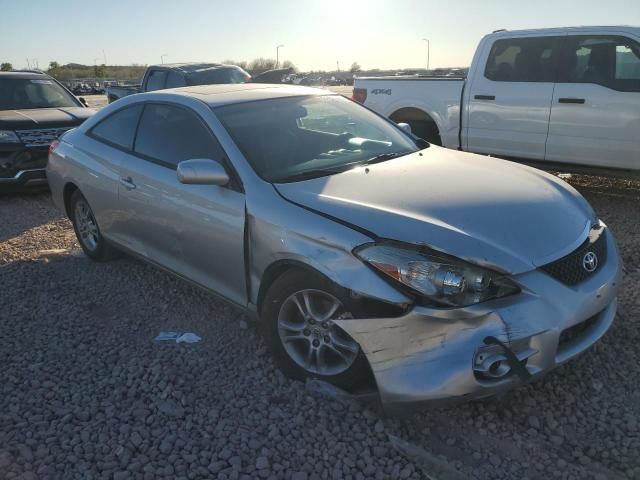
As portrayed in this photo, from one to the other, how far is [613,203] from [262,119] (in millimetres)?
4664

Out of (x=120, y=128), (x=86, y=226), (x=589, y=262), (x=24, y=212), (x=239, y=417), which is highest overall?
(x=120, y=128)

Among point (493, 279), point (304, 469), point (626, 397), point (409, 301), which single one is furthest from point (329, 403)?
point (626, 397)

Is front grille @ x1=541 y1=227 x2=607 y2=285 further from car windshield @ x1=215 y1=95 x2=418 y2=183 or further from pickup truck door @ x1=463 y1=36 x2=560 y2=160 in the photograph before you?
pickup truck door @ x1=463 y1=36 x2=560 y2=160

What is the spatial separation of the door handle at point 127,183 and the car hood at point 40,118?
14.3ft

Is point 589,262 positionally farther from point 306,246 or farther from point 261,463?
point 261,463

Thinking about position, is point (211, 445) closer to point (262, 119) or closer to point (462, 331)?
point (462, 331)

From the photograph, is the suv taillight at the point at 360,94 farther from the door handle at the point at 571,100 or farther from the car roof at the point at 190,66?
the car roof at the point at 190,66

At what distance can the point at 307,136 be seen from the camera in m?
3.91

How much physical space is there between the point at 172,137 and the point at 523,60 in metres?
4.72

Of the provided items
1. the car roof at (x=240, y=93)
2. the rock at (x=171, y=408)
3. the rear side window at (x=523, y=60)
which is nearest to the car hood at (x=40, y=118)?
the car roof at (x=240, y=93)

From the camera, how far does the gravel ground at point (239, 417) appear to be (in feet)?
8.50

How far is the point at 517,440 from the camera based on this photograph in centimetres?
274

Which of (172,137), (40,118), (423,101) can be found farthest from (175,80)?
(172,137)

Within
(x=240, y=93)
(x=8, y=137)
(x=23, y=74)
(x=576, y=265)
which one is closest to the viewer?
(x=576, y=265)
